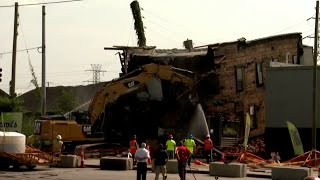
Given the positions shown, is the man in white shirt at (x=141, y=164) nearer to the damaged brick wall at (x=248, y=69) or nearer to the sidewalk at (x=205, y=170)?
the sidewalk at (x=205, y=170)

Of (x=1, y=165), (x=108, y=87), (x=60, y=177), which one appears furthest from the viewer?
(x=108, y=87)

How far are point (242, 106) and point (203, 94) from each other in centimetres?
312

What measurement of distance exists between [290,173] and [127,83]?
13936 millimetres

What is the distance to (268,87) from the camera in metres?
35.0

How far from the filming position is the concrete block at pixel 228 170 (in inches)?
912

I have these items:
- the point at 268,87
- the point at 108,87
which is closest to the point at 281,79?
the point at 268,87

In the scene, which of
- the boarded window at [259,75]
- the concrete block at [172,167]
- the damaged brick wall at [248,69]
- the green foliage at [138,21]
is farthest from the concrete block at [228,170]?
the green foliage at [138,21]

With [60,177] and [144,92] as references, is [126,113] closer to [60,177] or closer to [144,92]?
[144,92]

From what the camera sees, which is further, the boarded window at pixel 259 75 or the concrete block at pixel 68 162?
the boarded window at pixel 259 75

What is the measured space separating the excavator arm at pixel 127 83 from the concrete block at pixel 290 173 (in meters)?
12.6

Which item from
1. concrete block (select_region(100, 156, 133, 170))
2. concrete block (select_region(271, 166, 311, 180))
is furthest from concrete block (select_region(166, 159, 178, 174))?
concrete block (select_region(271, 166, 311, 180))

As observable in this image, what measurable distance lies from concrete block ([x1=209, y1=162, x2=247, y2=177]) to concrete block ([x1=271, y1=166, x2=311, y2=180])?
170 cm

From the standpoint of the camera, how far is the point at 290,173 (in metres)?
21.4

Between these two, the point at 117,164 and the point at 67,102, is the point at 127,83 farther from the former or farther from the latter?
the point at 67,102
